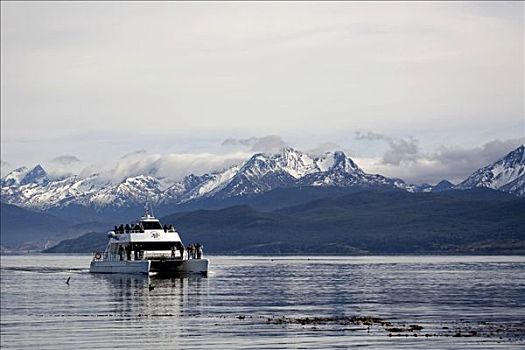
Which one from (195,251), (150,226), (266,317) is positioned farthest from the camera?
(195,251)

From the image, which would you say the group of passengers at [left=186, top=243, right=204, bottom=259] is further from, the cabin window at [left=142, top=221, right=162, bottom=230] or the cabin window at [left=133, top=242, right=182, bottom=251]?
the cabin window at [left=142, top=221, right=162, bottom=230]

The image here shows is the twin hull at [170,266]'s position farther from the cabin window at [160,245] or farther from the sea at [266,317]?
the sea at [266,317]

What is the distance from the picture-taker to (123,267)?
548 feet

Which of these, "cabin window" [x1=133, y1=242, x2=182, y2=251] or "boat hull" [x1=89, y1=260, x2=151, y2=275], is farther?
"cabin window" [x1=133, y1=242, x2=182, y2=251]

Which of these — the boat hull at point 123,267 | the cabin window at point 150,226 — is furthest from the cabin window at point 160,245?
the boat hull at point 123,267

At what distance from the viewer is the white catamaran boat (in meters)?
157

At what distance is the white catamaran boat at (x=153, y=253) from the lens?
157 m

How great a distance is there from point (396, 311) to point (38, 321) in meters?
26.8

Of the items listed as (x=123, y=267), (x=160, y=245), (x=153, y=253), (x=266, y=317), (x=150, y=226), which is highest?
(x=150, y=226)

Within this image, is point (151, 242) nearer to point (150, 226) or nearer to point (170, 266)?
point (150, 226)

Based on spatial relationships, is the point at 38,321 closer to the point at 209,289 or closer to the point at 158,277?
the point at 209,289

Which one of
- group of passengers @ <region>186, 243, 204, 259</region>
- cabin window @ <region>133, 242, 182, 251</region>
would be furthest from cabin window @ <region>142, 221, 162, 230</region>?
group of passengers @ <region>186, 243, 204, 259</region>

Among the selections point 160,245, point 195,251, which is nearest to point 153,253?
point 160,245

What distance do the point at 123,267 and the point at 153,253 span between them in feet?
19.4
